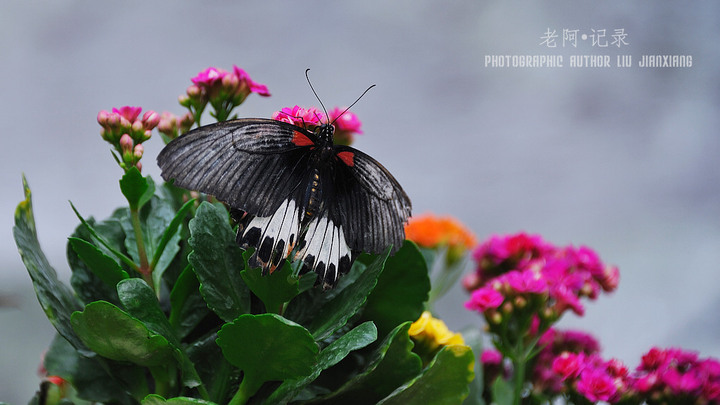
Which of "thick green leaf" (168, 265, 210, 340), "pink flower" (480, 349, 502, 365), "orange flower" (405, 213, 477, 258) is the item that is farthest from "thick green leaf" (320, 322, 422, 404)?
"orange flower" (405, 213, 477, 258)

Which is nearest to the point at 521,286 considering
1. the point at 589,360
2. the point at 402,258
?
the point at 589,360

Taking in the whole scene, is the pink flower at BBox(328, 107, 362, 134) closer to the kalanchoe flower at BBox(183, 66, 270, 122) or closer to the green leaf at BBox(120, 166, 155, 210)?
the kalanchoe flower at BBox(183, 66, 270, 122)

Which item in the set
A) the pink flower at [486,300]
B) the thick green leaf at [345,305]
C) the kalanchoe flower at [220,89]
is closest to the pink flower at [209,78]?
the kalanchoe flower at [220,89]

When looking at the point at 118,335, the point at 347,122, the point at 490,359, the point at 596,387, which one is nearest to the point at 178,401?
the point at 118,335

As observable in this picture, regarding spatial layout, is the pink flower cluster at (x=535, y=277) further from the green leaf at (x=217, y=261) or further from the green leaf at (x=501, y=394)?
the green leaf at (x=217, y=261)

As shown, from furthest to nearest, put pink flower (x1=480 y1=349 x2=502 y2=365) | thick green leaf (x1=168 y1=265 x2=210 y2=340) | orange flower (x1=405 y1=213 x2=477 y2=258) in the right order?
orange flower (x1=405 y1=213 x2=477 y2=258)
pink flower (x1=480 y1=349 x2=502 y2=365)
thick green leaf (x1=168 y1=265 x2=210 y2=340)

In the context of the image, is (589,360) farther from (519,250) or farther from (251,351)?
(251,351)

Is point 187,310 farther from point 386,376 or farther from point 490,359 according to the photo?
point 490,359
